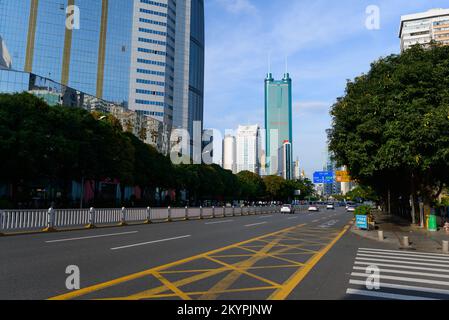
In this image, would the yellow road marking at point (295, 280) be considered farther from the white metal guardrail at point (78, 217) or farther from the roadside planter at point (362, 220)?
the white metal guardrail at point (78, 217)

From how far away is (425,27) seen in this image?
5428 inches

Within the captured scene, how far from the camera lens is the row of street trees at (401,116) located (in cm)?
1803

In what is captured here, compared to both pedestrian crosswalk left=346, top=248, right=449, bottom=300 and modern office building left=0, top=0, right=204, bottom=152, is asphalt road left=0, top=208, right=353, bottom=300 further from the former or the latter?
modern office building left=0, top=0, right=204, bottom=152

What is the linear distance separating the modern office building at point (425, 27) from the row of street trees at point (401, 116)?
131589mm

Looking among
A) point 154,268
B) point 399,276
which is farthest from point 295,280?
point 154,268

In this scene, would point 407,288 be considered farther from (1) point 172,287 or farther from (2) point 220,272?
(1) point 172,287

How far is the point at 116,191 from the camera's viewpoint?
71.6 m

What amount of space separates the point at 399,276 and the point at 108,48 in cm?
12686

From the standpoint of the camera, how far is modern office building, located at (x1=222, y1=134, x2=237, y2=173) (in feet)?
584

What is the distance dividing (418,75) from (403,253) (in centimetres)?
1153

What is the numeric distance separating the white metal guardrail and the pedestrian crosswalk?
1423 cm

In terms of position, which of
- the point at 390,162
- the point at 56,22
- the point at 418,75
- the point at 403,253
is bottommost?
the point at 403,253
